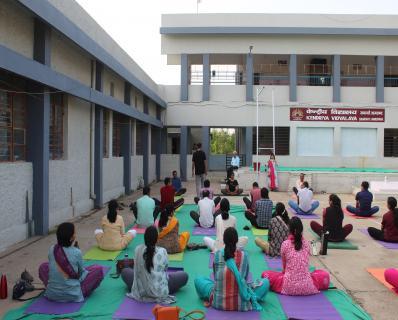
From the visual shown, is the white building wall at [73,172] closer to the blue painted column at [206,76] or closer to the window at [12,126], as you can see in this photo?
the window at [12,126]

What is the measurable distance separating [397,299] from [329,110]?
727 inches

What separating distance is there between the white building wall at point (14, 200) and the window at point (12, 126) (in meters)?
0.27

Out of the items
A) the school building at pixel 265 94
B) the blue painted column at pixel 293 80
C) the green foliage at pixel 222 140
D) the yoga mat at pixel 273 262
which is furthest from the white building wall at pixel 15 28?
the green foliage at pixel 222 140

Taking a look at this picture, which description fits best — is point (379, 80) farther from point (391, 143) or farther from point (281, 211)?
point (281, 211)

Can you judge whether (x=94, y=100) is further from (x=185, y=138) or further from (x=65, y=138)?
(x=185, y=138)

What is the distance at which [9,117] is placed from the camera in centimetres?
819

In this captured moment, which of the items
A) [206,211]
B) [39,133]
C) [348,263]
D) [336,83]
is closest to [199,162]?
[206,211]

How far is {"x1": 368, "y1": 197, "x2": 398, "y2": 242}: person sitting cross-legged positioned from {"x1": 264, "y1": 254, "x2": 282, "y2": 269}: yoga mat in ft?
9.19

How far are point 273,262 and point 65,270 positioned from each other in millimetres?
3548

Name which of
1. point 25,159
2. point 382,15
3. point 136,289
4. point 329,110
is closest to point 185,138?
point 329,110

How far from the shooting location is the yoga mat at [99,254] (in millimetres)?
7375

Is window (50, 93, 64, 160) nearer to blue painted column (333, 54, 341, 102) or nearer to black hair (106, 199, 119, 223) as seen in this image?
black hair (106, 199, 119, 223)

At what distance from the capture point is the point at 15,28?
789cm

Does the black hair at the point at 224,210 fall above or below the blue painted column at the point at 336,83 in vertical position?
below
